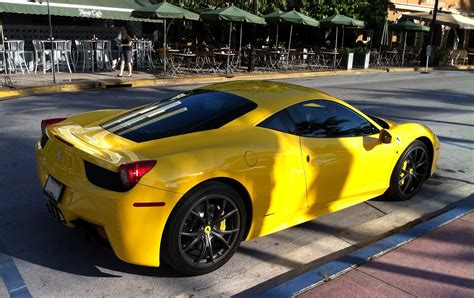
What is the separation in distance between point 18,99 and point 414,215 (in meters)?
10.3

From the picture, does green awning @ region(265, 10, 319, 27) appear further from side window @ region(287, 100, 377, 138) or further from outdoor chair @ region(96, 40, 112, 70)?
side window @ region(287, 100, 377, 138)

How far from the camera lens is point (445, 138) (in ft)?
28.6

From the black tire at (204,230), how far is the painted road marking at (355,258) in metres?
0.52

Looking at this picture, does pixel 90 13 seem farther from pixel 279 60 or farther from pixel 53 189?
pixel 53 189

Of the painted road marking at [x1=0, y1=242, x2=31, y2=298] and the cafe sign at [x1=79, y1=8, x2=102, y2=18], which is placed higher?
the cafe sign at [x1=79, y1=8, x2=102, y2=18]

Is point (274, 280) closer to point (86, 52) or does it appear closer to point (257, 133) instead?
point (257, 133)

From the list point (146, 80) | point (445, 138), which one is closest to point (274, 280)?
point (445, 138)

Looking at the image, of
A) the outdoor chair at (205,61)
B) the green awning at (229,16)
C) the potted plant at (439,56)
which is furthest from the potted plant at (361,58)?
the green awning at (229,16)

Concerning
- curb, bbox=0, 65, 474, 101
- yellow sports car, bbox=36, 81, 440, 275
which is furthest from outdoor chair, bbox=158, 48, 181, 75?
yellow sports car, bbox=36, 81, 440, 275

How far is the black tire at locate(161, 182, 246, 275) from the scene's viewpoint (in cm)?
336

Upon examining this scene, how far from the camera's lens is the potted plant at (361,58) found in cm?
2602

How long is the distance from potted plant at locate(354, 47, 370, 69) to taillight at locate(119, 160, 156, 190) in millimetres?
24499

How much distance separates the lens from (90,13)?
17531 mm

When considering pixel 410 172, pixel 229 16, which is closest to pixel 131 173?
pixel 410 172
